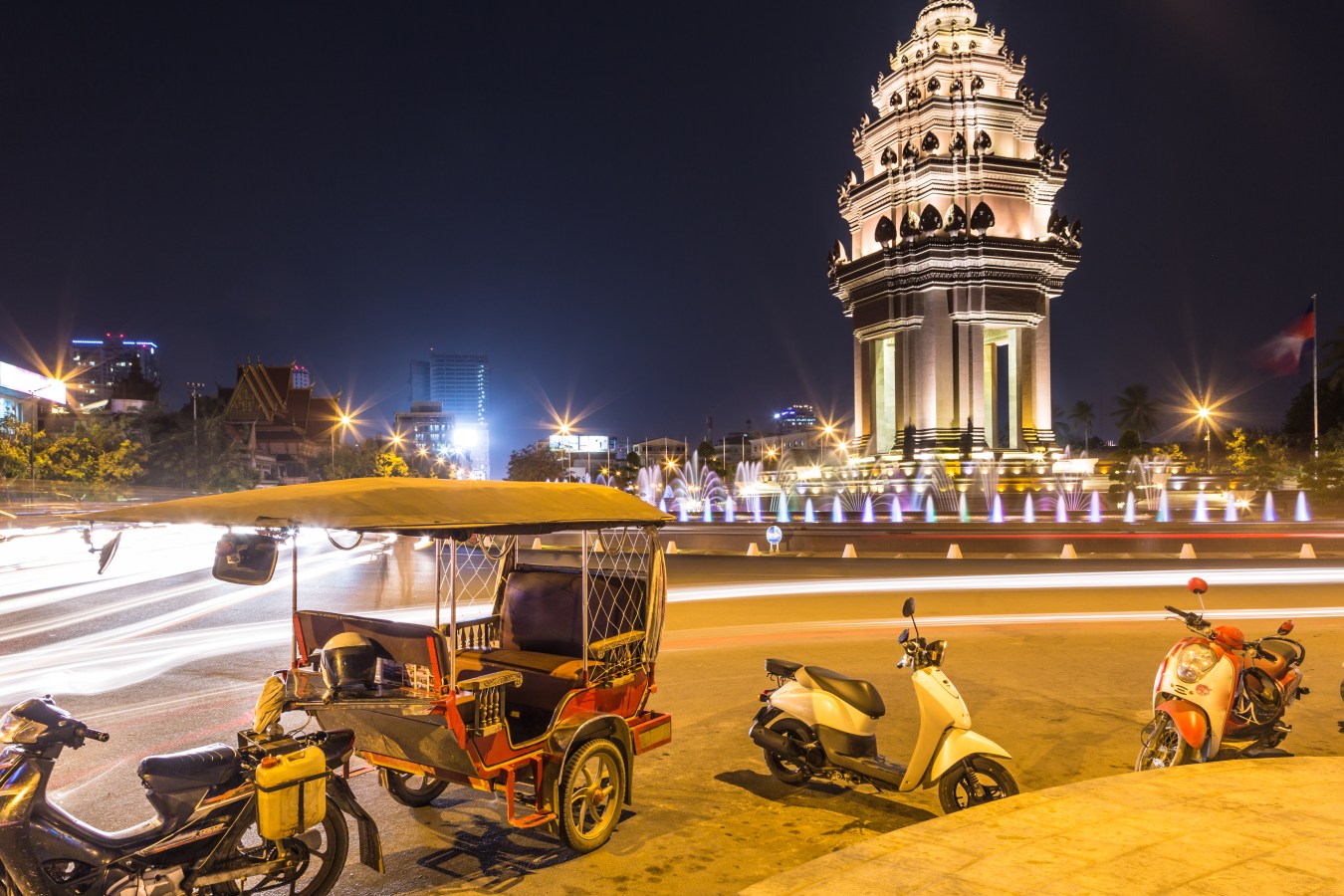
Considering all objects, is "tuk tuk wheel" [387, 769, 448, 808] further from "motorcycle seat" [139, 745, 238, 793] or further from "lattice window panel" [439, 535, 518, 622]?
"motorcycle seat" [139, 745, 238, 793]

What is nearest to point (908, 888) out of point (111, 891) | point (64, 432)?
point (111, 891)

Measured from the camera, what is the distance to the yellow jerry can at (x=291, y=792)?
4.03 meters

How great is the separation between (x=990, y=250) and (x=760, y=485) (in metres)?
17.8

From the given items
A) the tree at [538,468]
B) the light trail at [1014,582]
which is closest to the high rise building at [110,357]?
the tree at [538,468]

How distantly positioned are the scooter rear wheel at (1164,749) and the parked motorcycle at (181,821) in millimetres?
5094

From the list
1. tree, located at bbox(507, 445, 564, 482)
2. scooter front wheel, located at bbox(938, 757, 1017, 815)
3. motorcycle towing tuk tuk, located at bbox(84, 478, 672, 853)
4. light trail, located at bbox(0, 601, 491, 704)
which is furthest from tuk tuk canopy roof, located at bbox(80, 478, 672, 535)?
tree, located at bbox(507, 445, 564, 482)

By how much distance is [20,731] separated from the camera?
12.6 feet

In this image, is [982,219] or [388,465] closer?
[982,219]

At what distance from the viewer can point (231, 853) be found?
4.12 meters

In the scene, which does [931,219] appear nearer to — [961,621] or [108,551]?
[961,621]

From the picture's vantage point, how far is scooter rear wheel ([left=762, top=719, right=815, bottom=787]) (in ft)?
20.3

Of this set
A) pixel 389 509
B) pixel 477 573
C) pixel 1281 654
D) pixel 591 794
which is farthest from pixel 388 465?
pixel 389 509

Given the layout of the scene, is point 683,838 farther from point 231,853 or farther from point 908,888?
point 231,853

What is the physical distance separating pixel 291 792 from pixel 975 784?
395 centimetres
